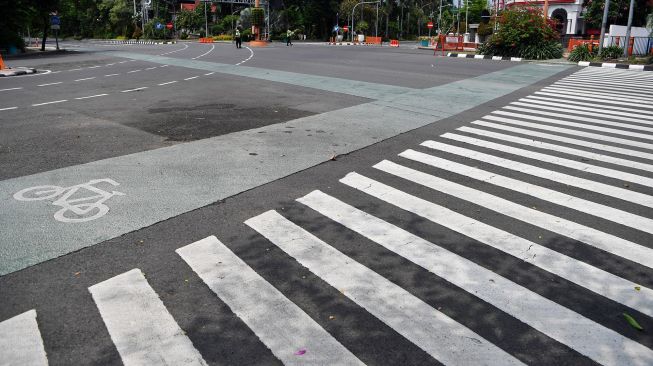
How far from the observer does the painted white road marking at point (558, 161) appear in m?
7.38

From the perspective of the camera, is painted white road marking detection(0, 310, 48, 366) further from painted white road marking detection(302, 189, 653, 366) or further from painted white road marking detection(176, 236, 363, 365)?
painted white road marking detection(302, 189, 653, 366)

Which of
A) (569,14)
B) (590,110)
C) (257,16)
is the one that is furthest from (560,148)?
(569,14)

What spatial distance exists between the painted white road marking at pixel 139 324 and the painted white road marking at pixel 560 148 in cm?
738

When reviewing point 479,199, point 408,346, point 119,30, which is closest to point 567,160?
point 479,199

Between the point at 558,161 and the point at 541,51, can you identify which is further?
the point at 541,51

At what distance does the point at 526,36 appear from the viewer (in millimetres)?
31906

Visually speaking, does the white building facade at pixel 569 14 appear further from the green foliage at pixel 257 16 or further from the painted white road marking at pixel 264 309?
the painted white road marking at pixel 264 309

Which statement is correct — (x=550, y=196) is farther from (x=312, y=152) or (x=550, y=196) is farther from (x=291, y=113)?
(x=291, y=113)

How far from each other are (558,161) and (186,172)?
583 centimetres

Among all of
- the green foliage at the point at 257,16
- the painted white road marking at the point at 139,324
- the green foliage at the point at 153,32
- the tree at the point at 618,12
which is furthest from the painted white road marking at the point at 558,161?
the green foliage at the point at 153,32

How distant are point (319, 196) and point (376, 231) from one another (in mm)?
1252

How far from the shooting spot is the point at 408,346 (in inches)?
139

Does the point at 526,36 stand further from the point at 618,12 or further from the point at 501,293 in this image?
the point at 501,293

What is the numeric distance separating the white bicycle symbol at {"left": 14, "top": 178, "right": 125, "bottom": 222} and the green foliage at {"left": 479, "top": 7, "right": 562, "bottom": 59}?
3090 centimetres
